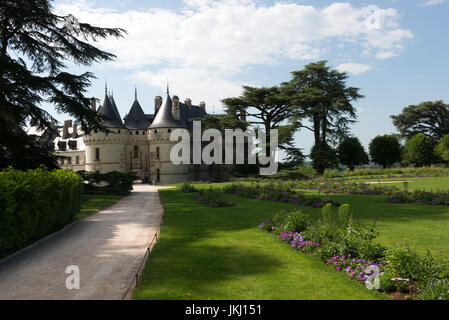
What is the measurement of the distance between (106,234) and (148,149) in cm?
3927

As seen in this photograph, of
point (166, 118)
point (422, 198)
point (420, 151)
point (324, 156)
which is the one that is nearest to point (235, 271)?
point (422, 198)

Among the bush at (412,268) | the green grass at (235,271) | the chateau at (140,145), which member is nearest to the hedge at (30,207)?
the green grass at (235,271)

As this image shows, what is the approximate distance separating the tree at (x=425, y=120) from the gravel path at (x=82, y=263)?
63.4m

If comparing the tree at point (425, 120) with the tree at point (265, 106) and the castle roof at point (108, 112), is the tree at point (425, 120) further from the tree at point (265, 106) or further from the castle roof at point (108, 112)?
the castle roof at point (108, 112)

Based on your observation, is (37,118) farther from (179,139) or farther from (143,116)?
(143,116)

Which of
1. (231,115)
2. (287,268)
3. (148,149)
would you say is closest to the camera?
(287,268)

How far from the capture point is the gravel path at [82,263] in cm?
509

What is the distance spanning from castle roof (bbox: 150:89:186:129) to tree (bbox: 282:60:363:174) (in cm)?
1673

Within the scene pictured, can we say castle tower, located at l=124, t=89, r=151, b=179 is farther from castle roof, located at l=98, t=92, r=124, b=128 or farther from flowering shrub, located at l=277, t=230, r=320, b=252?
flowering shrub, located at l=277, t=230, r=320, b=252

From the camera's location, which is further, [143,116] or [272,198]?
[143,116]

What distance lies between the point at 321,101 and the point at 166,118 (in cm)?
2226

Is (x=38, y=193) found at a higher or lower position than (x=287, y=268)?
higher
